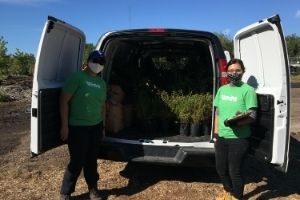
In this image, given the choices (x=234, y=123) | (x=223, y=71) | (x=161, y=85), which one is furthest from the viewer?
(x=161, y=85)

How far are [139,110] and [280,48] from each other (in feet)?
8.47

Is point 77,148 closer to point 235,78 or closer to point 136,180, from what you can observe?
point 136,180

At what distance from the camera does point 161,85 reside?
7672mm

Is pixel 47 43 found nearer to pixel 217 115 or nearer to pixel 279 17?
pixel 217 115

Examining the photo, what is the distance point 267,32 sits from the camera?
5730 mm

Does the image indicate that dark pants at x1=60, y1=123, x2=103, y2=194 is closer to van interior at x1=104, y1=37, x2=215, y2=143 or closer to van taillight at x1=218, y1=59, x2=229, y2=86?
van interior at x1=104, y1=37, x2=215, y2=143

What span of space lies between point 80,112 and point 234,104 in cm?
174

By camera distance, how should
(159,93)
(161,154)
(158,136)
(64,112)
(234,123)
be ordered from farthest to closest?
(159,93) < (158,136) < (161,154) < (64,112) < (234,123)

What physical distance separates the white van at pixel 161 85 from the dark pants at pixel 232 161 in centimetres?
29

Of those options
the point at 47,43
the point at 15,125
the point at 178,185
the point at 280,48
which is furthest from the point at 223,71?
the point at 15,125

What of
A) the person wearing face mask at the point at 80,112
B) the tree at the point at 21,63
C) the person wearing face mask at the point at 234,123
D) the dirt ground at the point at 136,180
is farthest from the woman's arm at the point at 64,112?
the tree at the point at 21,63

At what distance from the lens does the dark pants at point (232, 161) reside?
547 centimetres

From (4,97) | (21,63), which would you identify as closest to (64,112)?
(4,97)

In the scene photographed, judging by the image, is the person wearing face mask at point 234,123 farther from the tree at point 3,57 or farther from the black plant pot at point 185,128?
the tree at point 3,57
